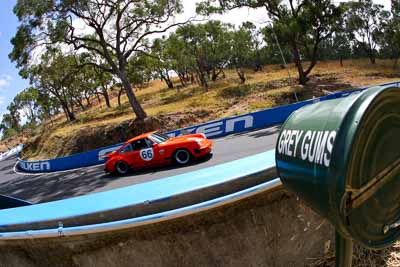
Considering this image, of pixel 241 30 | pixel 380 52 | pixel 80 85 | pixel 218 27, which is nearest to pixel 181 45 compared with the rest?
pixel 218 27

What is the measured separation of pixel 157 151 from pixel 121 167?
2264 millimetres

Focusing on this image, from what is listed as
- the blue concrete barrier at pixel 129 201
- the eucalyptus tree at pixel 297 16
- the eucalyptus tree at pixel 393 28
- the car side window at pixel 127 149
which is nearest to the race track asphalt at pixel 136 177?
the car side window at pixel 127 149

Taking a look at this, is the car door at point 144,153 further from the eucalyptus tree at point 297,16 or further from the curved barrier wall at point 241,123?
the eucalyptus tree at point 297,16

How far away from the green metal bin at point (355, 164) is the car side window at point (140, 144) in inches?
460

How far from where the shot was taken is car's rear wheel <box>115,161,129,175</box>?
13972mm

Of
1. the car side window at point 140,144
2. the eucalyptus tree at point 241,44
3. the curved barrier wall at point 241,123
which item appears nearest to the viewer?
the car side window at point 140,144

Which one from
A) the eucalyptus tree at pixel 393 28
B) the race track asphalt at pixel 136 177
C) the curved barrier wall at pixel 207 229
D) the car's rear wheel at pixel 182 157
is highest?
the eucalyptus tree at pixel 393 28

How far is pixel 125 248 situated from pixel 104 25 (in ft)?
84.5

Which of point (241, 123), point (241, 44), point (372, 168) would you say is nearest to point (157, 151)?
point (241, 123)

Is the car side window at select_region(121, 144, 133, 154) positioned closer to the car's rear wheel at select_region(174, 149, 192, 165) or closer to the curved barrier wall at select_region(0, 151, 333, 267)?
the car's rear wheel at select_region(174, 149, 192, 165)

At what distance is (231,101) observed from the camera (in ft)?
95.8

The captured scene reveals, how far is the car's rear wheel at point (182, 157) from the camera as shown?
1219 cm

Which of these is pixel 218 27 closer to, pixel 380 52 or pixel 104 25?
pixel 104 25

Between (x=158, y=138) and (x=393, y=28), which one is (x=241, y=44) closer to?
(x=393, y=28)
